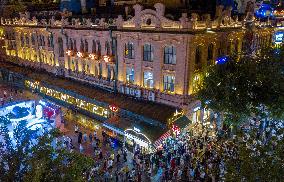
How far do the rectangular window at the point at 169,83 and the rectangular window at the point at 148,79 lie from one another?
1.66 meters

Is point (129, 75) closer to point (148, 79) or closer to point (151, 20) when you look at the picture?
point (148, 79)

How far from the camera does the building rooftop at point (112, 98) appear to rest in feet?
90.5

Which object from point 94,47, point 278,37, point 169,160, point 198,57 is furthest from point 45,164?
point 278,37

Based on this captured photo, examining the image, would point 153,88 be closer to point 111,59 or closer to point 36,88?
point 111,59

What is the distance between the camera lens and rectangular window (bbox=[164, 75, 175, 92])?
1126 inches

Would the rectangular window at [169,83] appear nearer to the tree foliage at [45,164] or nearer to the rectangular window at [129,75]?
the rectangular window at [129,75]

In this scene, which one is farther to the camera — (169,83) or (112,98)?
Answer: (112,98)

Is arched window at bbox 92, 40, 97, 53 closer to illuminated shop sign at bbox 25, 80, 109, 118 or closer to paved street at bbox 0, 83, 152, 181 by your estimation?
illuminated shop sign at bbox 25, 80, 109, 118

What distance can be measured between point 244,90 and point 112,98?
45.7 ft

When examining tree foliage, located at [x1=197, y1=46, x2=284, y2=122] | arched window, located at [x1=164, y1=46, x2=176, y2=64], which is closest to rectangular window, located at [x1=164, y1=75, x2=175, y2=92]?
arched window, located at [x1=164, y1=46, x2=176, y2=64]

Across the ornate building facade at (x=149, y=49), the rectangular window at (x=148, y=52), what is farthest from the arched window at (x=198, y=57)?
the rectangular window at (x=148, y=52)

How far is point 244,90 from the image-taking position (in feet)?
84.6

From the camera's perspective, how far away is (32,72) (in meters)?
45.2

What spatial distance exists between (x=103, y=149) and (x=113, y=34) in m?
12.6
